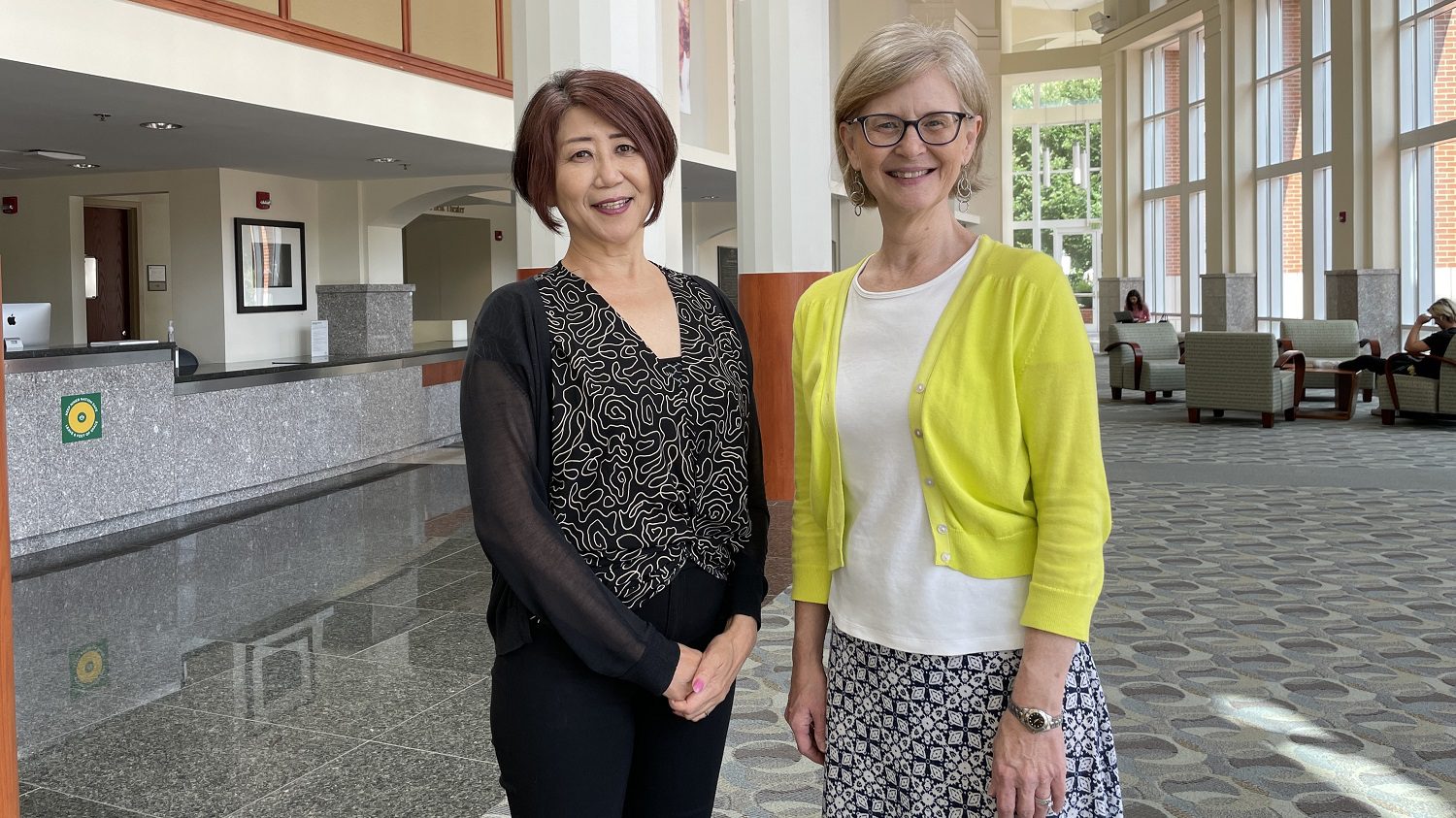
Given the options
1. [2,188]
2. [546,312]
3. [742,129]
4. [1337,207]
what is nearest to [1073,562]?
[546,312]

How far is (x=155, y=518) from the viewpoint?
8148 mm

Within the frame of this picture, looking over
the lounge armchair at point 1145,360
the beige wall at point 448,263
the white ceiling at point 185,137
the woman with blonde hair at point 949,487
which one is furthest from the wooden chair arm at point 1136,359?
the woman with blonde hair at point 949,487

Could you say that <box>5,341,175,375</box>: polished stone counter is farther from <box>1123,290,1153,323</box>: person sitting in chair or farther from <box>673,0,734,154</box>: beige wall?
<box>1123,290,1153,323</box>: person sitting in chair

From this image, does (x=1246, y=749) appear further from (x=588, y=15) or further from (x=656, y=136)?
(x=588, y=15)

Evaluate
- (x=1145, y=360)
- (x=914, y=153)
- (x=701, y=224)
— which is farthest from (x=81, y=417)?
(x=701, y=224)

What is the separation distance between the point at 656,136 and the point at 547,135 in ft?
0.52

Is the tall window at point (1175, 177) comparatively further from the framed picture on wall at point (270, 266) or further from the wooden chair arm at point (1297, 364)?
the framed picture on wall at point (270, 266)

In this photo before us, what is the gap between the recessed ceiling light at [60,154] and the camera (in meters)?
10.3

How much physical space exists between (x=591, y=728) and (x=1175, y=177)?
83.8 feet

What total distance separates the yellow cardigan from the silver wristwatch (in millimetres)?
109

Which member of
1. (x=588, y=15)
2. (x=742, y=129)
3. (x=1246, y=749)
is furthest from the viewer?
(x=742, y=129)

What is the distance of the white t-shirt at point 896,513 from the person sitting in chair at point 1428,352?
39.1 feet

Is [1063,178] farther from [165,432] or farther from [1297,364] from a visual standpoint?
[165,432]

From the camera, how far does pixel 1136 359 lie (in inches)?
597
